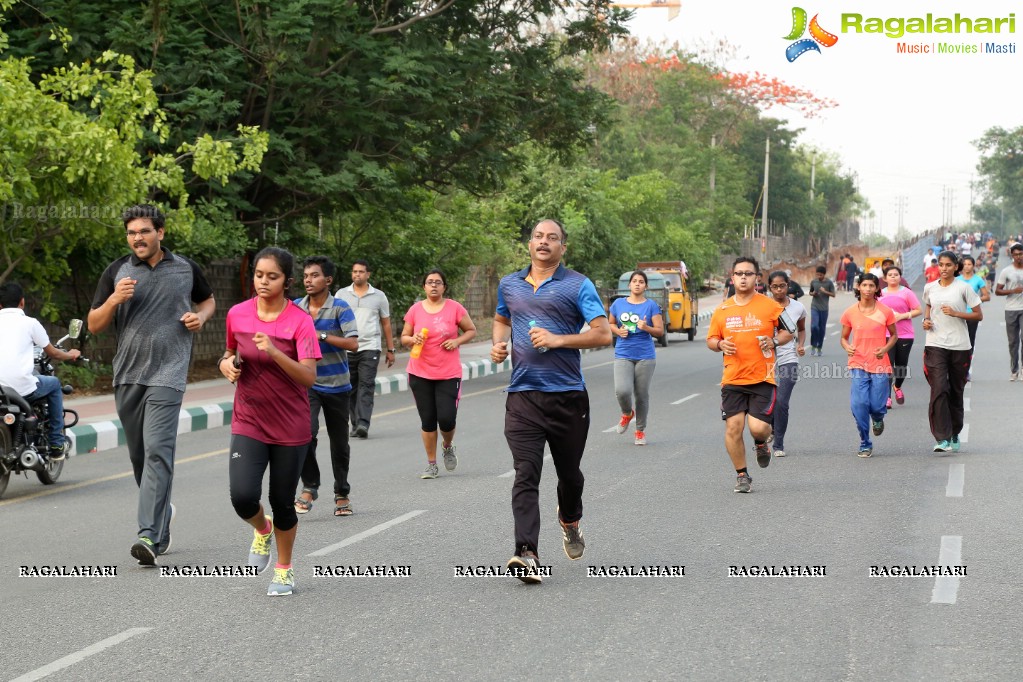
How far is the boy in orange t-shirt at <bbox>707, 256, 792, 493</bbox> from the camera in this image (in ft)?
34.0

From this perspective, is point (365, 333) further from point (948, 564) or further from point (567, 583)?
point (948, 564)

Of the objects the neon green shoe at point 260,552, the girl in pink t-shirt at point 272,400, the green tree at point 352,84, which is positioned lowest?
the neon green shoe at point 260,552

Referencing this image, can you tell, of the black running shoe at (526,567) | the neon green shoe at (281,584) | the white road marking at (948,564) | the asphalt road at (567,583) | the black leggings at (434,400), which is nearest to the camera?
the asphalt road at (567,583)

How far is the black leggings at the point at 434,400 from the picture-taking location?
11.5 meters

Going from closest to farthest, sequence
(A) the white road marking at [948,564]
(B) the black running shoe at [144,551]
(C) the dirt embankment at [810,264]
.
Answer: (A) the white road marking at [948,564]
(B) the black running shoe at [144,551]
(C) the dirt embankment at [810,264]

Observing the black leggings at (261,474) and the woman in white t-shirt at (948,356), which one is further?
the woman in white t-shirt at (948,356)

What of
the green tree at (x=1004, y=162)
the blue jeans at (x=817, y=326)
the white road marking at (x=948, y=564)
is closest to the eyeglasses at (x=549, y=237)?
the white road marking at (x=948, y=564)

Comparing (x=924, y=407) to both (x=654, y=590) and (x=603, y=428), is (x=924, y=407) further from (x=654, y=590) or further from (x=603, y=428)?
(x=654, y=590)

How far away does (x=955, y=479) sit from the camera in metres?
11.1

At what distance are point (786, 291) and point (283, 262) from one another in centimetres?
720

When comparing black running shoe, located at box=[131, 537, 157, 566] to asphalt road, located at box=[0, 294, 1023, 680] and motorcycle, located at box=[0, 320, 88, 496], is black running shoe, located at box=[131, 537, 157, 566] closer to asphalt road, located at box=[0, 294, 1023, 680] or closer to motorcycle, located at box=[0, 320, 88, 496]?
asphalt road, located at box=[0, 294, 1023, 680]

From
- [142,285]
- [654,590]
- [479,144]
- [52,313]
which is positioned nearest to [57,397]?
[142,285]

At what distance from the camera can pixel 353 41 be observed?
20.4m

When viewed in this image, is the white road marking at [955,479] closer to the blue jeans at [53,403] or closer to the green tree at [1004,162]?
the blue jeans at [53,403]
